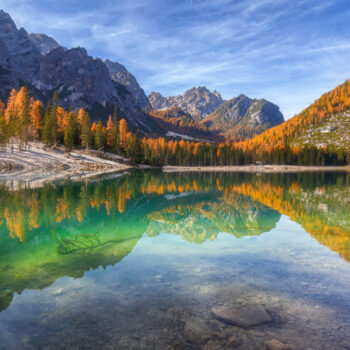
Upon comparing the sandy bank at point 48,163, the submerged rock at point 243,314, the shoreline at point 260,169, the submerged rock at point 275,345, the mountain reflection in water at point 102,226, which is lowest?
the mountain reflection in water at point 102,226

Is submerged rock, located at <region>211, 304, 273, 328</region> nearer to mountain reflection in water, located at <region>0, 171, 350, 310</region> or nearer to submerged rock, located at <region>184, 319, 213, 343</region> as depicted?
submerged rock, located at <region>184, 319, 213, 343</region>

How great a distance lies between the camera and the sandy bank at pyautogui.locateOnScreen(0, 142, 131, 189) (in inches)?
2446

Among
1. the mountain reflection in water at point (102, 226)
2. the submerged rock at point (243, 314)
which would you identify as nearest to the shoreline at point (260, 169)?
the mountain reflection in water at point (102, 226)

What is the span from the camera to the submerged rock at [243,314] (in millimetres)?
7371

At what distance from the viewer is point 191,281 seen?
10156mm

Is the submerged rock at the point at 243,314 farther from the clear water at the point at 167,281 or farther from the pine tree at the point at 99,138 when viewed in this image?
the pine tree at the point at 99,138

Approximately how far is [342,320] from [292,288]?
7.11 ft

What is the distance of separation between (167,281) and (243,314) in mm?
3411

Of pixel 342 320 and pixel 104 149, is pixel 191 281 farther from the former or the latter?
pixel 104 149

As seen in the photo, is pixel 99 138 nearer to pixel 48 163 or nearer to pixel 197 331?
pixel 48 163

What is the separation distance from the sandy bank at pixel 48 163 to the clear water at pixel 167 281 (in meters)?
43.7

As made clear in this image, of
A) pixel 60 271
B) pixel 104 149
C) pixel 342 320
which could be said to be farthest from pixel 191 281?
pixel 104 149

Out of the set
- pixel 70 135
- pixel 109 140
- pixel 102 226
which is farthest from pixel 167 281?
pixel 109 140

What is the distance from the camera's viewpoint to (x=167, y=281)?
399 inches
